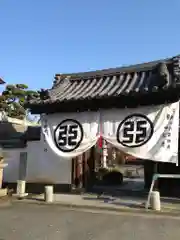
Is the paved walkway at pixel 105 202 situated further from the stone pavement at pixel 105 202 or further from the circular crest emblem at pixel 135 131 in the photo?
the circular crest emblem at pixel 135 131

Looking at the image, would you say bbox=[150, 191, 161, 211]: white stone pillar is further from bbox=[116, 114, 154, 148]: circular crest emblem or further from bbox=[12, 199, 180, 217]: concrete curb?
bbox=[116, 114, 154, 148]: circular crest emblem

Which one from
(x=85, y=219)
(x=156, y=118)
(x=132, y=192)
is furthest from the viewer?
(x=132, y=192)

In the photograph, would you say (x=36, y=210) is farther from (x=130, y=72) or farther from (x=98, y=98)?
(x=130, y=72)

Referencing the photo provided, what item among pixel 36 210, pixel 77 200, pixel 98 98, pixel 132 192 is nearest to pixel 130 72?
pixel 98 98

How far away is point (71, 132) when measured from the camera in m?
12.7

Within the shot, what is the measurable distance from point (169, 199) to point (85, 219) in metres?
4.44

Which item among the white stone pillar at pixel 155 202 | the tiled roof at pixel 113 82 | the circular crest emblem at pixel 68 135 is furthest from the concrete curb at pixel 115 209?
the tiled roof at pixel 113 82

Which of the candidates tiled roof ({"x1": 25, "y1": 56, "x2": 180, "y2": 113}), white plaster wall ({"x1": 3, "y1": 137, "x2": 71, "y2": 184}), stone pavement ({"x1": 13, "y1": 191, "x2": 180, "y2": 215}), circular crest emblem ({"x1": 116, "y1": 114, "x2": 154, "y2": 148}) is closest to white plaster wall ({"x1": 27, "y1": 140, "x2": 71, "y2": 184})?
white plaster wall ({"x1": 3, "y1": 137, "x2": 71, "y2": 184})

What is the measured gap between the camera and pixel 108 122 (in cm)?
1224

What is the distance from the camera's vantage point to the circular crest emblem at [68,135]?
12500 mm

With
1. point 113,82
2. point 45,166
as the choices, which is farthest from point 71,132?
point 113,82

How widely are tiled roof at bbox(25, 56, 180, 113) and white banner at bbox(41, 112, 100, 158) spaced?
0.85m

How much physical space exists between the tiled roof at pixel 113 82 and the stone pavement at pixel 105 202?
172 inches

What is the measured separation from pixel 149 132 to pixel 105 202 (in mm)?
3377
